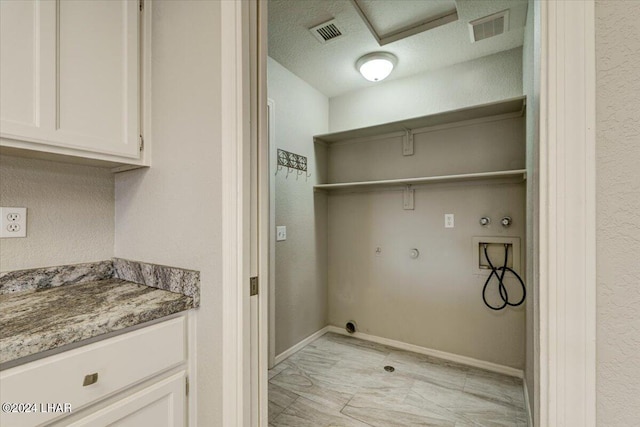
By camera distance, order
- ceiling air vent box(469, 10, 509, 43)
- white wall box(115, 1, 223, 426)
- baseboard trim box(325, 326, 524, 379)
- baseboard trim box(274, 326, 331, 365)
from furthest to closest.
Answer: baseboard trim box(274, 326, 331, 365), baseboard trim box(325, 326, 524, 379), ceiling air vent box(469, 10, 509, 43), white wall box(115, 1, 223, 426)

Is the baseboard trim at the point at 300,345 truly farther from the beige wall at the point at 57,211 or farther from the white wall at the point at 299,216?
the beige wall at the point at 57,211

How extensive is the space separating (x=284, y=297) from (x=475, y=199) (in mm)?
1798

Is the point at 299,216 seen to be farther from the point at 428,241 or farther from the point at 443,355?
the point at 443,355

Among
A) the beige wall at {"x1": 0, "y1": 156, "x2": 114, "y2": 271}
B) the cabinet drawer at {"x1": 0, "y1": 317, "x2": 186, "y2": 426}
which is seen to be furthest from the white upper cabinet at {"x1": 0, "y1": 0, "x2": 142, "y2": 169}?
the cabinet drawer at {"x1": 0, "y1": 317, "x2": 186, "y2": 426}

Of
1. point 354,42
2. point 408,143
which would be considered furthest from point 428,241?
point 354,42

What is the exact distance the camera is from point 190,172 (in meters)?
1.13

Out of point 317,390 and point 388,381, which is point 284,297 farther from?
point 388,381

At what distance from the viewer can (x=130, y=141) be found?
1223 mm

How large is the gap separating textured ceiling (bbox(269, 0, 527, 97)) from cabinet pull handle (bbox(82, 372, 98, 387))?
1992mm

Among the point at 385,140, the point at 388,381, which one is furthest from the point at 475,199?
the point at 388,381

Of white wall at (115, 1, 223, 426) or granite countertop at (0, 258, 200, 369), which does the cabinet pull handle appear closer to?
granite countertop at (0, 258, 200, 369)

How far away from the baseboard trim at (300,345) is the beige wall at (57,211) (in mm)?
1579

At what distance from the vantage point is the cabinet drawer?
2.33 ft

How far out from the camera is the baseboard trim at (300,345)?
2.42m
